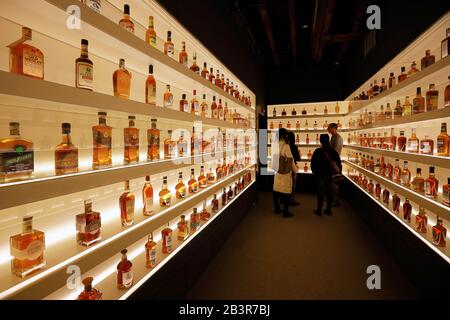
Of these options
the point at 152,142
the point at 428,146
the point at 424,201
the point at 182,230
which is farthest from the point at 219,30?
the point at 424,201

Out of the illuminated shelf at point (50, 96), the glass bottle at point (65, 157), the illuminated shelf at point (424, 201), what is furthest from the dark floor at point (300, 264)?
the illuminated shelf at point (50, 96)

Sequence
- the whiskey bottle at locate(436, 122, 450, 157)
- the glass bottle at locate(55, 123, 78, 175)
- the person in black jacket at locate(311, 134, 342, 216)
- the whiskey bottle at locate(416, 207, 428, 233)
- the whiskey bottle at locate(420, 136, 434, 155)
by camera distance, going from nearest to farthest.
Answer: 1. the glass bottle at locate(55, 123, 78, 175)
2. the whiskey bottle at locate(436, 122, 450, 157)
3. the whiskey bottle at locate(420, 136, 434, 155)
4. the whiskey bottle at locate(416, 207, 428, 233)
5. the person in black jacket at locate(311, 134, 342, 216)

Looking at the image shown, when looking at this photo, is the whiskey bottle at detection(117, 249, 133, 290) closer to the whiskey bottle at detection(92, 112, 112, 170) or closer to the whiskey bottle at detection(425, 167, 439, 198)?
the whiskey bottle at detection(92, 112, 112, 170)

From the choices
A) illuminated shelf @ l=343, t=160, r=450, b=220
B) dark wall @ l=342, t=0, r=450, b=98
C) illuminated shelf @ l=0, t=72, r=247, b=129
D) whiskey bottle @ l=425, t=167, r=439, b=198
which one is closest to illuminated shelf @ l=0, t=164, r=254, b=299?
illuminated shelf @ l=0, t=72, r=247, b=129

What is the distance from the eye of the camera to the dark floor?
220cm

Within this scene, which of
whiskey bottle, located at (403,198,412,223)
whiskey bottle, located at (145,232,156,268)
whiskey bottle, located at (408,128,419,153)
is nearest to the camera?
whiskey bottle, located at (145,232,156,268)

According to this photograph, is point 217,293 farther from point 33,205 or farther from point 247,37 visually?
point 247,37

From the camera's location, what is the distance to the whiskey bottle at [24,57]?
3.05ft

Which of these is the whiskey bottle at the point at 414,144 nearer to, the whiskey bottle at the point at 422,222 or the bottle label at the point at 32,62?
the whiskey bottle at the point at 422,222

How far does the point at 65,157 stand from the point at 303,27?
5068 millimetres

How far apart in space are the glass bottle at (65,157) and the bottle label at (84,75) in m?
0.20

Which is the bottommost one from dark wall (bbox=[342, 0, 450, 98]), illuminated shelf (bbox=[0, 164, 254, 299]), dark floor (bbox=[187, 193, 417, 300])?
dark floor (bbox=[187, 193, 417, 300])

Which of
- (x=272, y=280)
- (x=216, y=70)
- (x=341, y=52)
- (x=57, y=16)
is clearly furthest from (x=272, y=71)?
(x=57, y=16)

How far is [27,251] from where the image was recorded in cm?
95
